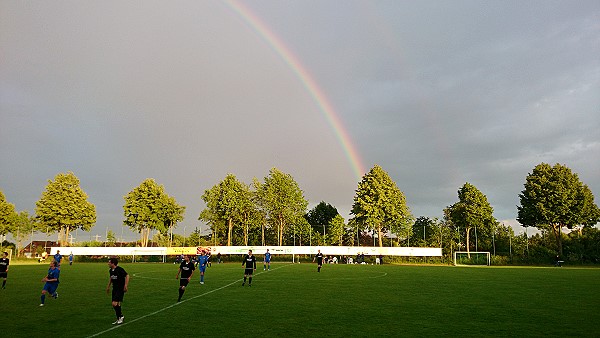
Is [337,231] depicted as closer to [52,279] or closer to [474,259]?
[474,259]

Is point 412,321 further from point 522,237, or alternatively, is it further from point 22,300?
point 522,237

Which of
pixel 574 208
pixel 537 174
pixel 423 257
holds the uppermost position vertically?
pixel 537 174

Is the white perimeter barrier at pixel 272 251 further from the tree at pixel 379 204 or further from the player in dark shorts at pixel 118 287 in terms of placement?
the player in dark shorts at pixel 118 287

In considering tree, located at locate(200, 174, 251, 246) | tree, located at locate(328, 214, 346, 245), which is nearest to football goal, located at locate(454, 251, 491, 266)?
tree, located at locate(328, 214, 346, 245)

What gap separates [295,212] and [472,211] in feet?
139

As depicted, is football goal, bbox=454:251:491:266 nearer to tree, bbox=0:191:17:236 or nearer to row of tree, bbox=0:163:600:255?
row of tree, bbox=0:163:600:255

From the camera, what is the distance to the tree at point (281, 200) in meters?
107

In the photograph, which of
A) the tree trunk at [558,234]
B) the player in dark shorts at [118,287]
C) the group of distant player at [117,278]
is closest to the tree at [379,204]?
the tree trunk at [558,234]

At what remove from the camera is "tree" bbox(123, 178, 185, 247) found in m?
99.6

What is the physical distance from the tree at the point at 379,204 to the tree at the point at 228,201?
1094 inches

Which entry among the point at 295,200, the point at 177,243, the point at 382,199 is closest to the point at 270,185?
the point at 295,200

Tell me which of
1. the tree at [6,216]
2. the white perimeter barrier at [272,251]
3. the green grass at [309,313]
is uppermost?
the tree at [6,216]

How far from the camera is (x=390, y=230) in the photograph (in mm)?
102188

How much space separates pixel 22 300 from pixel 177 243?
106 m
